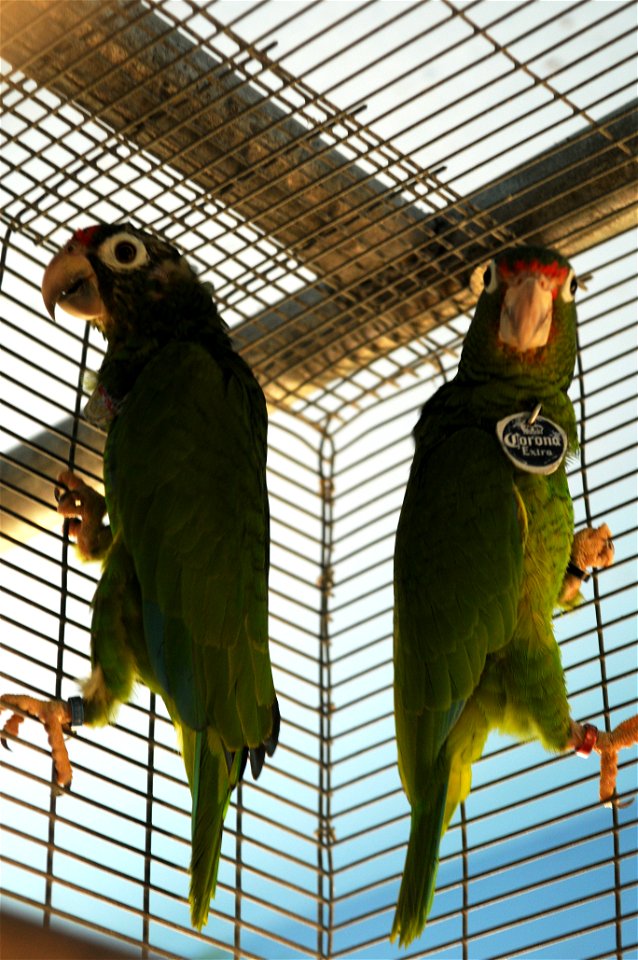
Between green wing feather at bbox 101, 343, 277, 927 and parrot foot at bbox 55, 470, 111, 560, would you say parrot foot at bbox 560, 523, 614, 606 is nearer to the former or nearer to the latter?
green wing feather at bbox 101, 343, 277, 927

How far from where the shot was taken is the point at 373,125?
2215mm

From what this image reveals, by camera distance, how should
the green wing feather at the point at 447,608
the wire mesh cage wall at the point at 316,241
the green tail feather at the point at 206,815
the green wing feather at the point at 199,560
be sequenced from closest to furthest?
the green tail feather at the point at 206,815 < the green wing feather at the point at 199,560 < the green wing feather at the point at 447,608 < the wire mesh cage wall at the point at 316,241

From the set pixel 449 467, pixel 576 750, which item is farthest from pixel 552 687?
pixel 449 467

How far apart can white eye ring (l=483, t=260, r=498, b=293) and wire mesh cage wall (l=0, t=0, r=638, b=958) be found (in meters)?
0.09

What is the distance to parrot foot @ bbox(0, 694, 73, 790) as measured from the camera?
1.85m

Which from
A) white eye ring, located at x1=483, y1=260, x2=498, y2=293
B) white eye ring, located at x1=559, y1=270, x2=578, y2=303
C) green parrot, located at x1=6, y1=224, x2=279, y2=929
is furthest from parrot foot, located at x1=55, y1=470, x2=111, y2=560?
white eye ring, located at x1=559, y1=270, x2=578, y2=303

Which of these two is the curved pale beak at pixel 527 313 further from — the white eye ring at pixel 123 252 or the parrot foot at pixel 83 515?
the parrot foot at pixel 83 515

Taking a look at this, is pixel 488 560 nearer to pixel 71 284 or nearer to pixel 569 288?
pixel 569 288

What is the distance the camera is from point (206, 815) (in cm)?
176

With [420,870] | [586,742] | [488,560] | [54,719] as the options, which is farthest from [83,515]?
[586,742]

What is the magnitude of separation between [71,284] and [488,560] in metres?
0.94

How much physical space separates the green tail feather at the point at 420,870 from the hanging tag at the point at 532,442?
1.92ft

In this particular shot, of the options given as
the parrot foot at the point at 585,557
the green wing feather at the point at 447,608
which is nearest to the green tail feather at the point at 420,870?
the green wing feather at the point at 447,608

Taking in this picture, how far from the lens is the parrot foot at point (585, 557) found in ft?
6.99
